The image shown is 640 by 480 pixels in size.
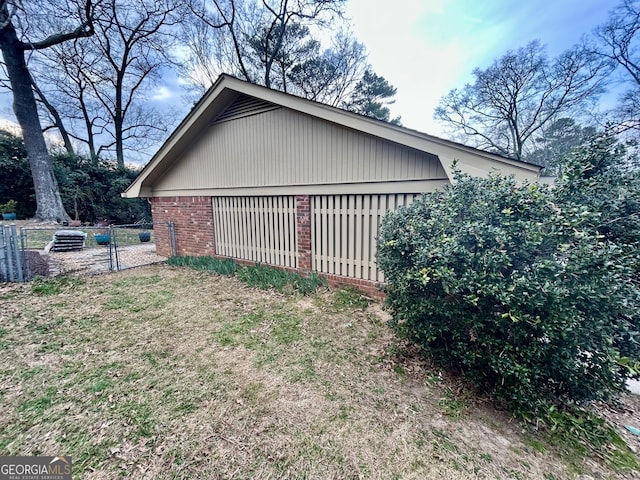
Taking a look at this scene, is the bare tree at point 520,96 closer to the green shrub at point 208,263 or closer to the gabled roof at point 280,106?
the gabled roof at point 280,106

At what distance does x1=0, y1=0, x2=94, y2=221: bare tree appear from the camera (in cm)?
1106

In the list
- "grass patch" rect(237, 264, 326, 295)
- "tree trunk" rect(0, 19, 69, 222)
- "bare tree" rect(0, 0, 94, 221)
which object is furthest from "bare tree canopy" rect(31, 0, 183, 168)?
"grass patch" rect(237, 264, 326, 295)

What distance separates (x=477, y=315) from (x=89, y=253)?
34.5 ft

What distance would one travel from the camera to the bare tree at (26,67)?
1106 centimetres

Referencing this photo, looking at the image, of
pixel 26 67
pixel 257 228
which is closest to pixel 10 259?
pixel 257 228

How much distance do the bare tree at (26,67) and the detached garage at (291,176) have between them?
785 cm

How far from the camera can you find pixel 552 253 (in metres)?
2.13

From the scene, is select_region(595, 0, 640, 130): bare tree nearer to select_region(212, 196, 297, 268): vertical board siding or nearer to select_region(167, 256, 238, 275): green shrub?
select_region(212, 196, 297, 268): vertical board siding

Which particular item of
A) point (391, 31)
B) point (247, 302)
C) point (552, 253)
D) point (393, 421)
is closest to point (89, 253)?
point (247, 302)

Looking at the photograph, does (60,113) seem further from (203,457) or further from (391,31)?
(203,457)

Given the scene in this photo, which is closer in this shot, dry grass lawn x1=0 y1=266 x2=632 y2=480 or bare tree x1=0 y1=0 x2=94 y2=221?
dry grass lawn x1=0 y1=266 x2=632 y2=480
